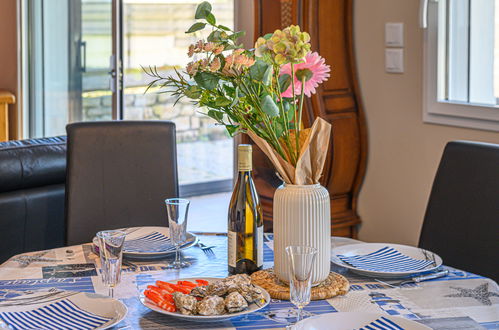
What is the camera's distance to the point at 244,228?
1.63 metres

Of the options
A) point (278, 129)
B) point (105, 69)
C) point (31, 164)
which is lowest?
point (31, 164)

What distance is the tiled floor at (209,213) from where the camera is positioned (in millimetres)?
4906

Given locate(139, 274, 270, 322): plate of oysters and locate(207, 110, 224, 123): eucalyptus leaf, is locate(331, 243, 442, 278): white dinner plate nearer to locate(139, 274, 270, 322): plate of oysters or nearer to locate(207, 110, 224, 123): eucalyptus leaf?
locate(139, 274, 270, 322): plate of oysters

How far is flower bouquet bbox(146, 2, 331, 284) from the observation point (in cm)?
144

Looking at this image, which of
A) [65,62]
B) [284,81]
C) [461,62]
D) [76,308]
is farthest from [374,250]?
[65,62]

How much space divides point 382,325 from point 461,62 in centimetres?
189

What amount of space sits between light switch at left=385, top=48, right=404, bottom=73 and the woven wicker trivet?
1.79 m

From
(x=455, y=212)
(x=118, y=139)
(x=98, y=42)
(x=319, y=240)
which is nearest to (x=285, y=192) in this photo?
(x=319, y=240)

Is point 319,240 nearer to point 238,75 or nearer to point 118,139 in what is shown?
point 238,75

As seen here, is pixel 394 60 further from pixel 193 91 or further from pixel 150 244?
pixel 193 91

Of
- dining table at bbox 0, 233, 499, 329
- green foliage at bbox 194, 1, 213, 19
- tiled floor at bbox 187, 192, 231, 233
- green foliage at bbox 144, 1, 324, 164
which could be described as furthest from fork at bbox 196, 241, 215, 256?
tiled floor at bbox 187, 192, 231, 233

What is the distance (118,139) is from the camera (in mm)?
2316

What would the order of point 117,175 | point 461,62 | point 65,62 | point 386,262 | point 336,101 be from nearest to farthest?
1. point 386,262
2. point 117,175
3. point 461,62
4. point 336,101
5. point 65,62

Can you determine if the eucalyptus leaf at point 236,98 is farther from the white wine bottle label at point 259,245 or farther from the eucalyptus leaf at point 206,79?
the white wine bottle label at point 259,245
